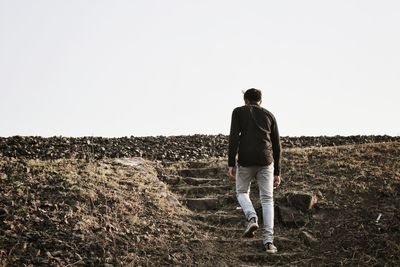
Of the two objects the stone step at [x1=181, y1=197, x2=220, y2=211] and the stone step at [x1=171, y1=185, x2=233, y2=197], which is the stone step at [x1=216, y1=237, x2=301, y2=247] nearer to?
the stone step at [x1=181, y1=197, x2=220, y2=211]

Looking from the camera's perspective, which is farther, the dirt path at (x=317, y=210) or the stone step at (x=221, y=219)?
the stone step at (x=221, y=219)

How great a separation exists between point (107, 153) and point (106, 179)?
3.57 metres

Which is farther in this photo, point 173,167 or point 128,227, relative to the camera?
point 173,167

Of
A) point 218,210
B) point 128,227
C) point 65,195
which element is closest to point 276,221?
point 218,210

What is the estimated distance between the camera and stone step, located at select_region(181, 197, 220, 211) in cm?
980

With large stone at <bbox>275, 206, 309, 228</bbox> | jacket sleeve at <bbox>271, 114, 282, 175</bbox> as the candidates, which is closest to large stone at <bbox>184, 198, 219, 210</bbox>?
large stone at <bbox>275, 206, 309, 228</bbox>

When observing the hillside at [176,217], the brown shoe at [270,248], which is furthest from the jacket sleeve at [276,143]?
the hillside at [176,217]

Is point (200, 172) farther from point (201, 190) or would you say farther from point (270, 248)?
point (270, 248)

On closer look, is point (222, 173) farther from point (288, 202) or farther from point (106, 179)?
point (106, 179)

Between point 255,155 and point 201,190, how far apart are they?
3.41 m

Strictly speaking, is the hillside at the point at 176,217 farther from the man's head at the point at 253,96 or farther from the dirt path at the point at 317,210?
the man's head at the point at 253,96

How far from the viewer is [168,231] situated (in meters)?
8.00

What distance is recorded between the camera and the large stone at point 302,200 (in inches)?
363

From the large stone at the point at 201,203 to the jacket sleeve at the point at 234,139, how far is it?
95.4 inches
